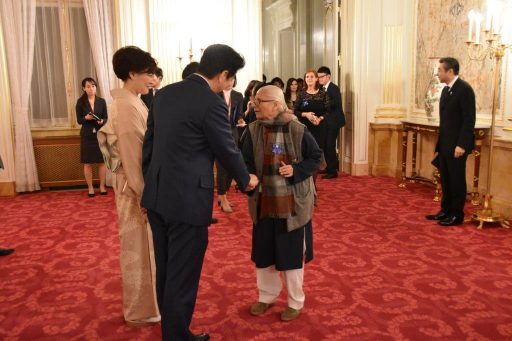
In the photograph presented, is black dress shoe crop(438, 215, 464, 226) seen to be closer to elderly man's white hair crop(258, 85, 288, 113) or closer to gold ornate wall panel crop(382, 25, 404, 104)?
elderly man's white hair crop(258, 85, 288, 113)

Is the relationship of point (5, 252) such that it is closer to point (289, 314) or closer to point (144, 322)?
point (144, 322)

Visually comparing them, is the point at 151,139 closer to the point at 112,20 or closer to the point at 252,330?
the point at 252,330

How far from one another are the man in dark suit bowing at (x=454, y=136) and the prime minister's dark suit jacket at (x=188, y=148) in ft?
10.9

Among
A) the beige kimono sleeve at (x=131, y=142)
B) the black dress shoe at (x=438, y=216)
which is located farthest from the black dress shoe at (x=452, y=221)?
the beige kimono sleeve at (x=131, y=142)

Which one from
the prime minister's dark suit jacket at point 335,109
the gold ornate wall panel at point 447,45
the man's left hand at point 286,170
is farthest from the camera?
the prime minister's dark suit jacket at point 335,109

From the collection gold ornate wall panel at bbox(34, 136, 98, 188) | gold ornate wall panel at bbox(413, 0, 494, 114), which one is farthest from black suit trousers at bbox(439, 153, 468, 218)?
gold ornate wall panel at bbox(34, 136, 98, 188)

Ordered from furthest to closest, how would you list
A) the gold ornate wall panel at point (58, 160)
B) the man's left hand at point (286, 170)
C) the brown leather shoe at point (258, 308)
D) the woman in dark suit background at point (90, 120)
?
1. the gold ornate wall panel at point (58, 160)
2. the woman in dark suit background at point (90, 120)
3. the brown leather shoe at point (258, 308)
4. the man's left hand at point (286, 170)

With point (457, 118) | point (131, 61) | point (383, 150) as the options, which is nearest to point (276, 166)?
point (131, 61)

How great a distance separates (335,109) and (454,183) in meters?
2.99

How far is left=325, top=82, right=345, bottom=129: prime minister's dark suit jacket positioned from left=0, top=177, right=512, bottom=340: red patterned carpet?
2.19 m

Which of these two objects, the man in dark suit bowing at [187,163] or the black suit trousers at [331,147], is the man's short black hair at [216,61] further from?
the black suit trousers at [331,147]

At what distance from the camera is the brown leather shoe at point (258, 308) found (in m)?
3.11

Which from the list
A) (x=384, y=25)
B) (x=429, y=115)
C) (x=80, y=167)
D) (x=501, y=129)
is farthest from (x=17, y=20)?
(x=501, y=129)

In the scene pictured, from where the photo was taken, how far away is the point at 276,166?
286 centimetres
